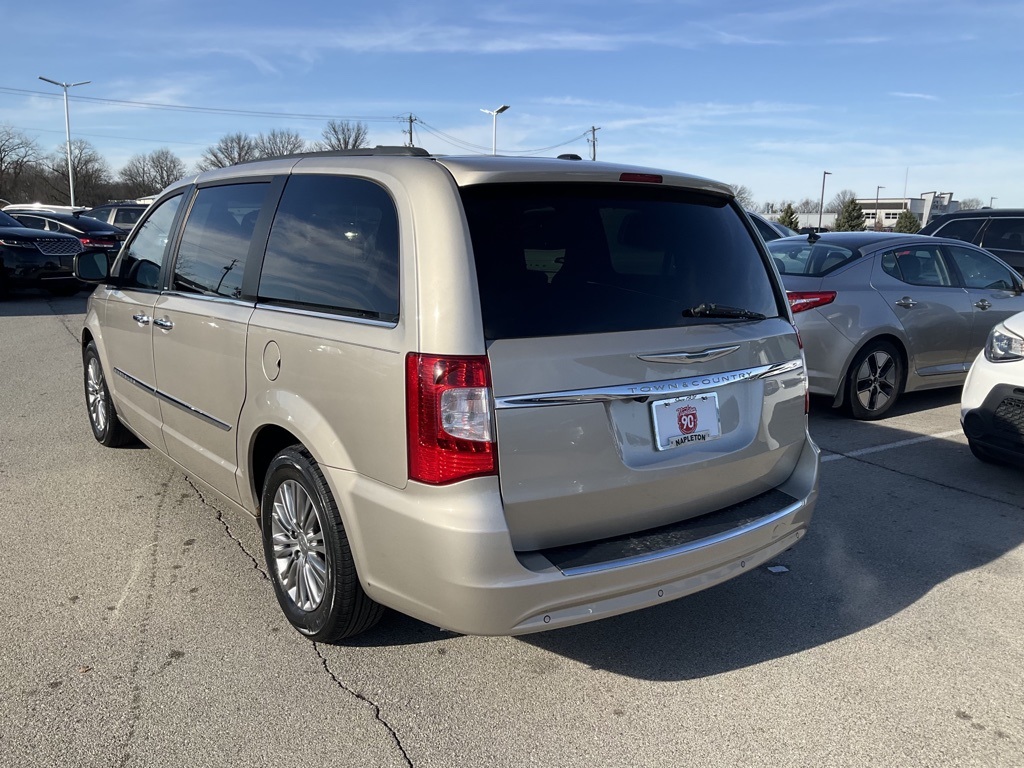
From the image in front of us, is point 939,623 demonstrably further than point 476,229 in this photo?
Yes

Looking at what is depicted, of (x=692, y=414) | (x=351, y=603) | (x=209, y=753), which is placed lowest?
(x=209, y=753)

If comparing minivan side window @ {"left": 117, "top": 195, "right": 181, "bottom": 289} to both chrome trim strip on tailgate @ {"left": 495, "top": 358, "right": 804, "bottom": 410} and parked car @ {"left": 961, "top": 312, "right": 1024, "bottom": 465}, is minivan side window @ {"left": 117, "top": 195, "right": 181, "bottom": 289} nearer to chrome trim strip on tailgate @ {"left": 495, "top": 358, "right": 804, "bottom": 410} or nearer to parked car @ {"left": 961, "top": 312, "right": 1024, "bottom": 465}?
chrome trim strip on tailgate @ {"left": 495, "top": 358, "right": 804, "bottom": 410}

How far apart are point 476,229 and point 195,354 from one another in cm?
184

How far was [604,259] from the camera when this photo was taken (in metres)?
2.76

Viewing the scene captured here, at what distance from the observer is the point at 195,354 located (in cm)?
372

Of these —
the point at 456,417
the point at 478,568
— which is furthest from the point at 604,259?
the point at 478,568

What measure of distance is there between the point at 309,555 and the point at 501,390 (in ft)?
3.91

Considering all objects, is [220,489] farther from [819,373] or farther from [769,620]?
[819,373]

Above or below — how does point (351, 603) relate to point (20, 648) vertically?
above

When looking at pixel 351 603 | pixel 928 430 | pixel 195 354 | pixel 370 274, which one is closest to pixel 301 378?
pixel 370 274

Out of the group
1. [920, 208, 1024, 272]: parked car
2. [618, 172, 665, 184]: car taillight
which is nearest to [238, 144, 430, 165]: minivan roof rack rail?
[618, 172, 665, 184]: car taillight

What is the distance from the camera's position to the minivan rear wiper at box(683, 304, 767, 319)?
2873mm

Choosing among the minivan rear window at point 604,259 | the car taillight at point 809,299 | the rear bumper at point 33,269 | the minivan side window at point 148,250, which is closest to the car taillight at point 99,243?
the rear bumper at point 33,269

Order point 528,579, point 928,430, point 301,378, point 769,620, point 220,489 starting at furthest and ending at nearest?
1. point 928,430
2. point 220,489
3. point 769,620
4. point 301,378
5. point 528,579
